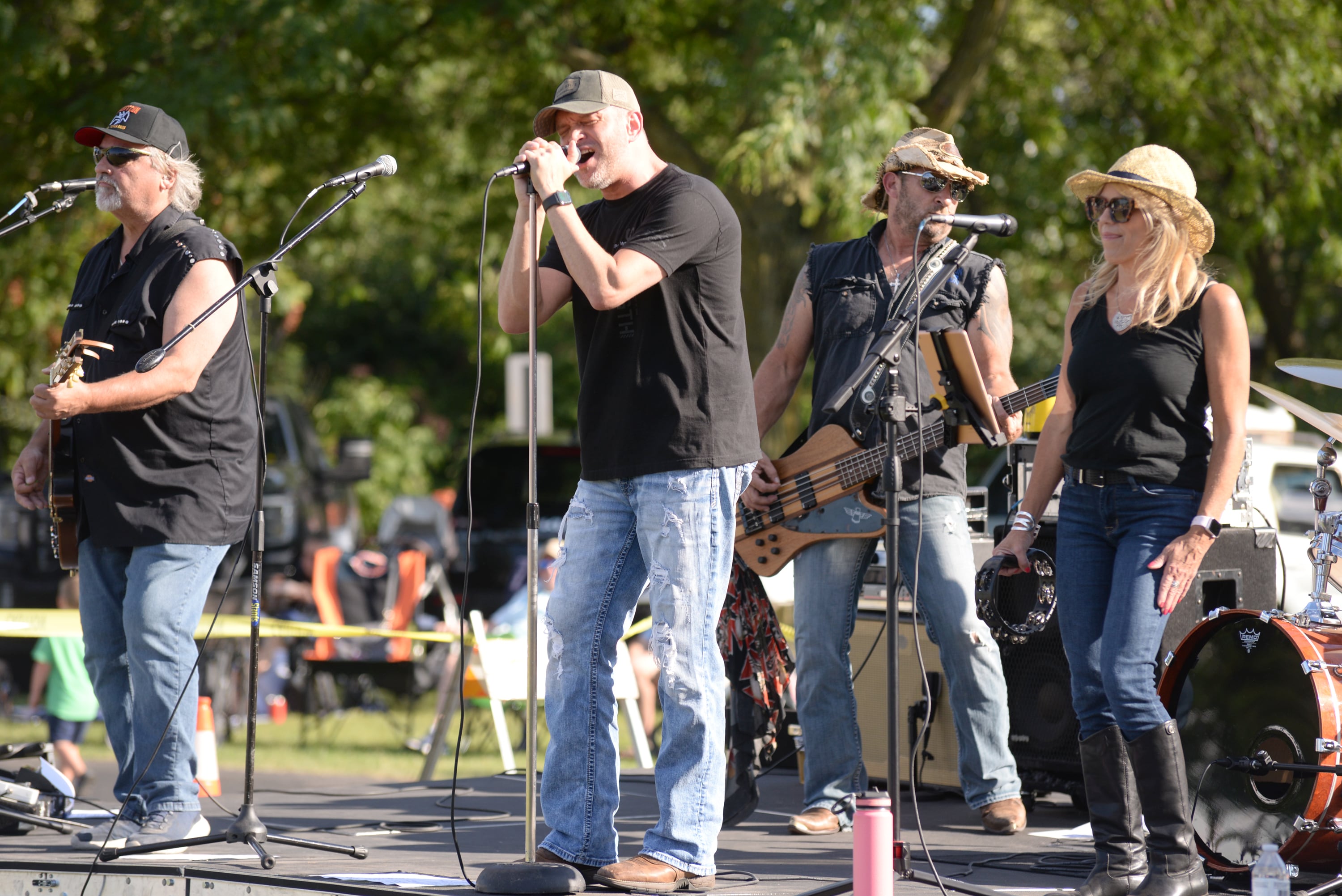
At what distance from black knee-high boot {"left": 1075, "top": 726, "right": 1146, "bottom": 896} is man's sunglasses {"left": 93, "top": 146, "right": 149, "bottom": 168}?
3.41 metres

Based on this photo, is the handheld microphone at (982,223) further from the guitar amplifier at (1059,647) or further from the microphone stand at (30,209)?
the microphone stand at (30,209)

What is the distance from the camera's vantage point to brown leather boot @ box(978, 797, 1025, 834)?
17.0ft

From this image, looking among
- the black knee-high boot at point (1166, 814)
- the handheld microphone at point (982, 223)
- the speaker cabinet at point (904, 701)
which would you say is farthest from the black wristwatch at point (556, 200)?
the speaker cabinet at point (904, 701)

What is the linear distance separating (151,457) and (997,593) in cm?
266

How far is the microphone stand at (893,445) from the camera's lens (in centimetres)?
369

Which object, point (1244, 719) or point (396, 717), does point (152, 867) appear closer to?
point (1244, 719)

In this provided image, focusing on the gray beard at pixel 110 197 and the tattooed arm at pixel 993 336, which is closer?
the gray beard at pixel 110 197

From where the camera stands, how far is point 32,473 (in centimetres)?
501

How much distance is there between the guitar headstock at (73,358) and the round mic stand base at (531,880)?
1.97 m

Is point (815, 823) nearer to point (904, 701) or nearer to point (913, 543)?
point (904, 701)

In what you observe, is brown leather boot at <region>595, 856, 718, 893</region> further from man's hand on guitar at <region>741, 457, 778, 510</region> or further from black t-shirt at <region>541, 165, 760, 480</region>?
man's hand on guitar at <region>741, 457, 778, 510</region>

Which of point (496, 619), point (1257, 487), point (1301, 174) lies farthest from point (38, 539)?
point (1301, 174)

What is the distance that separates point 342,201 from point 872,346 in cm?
157

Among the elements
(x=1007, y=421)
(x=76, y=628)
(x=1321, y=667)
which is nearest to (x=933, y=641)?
(x=1007, y=421)
